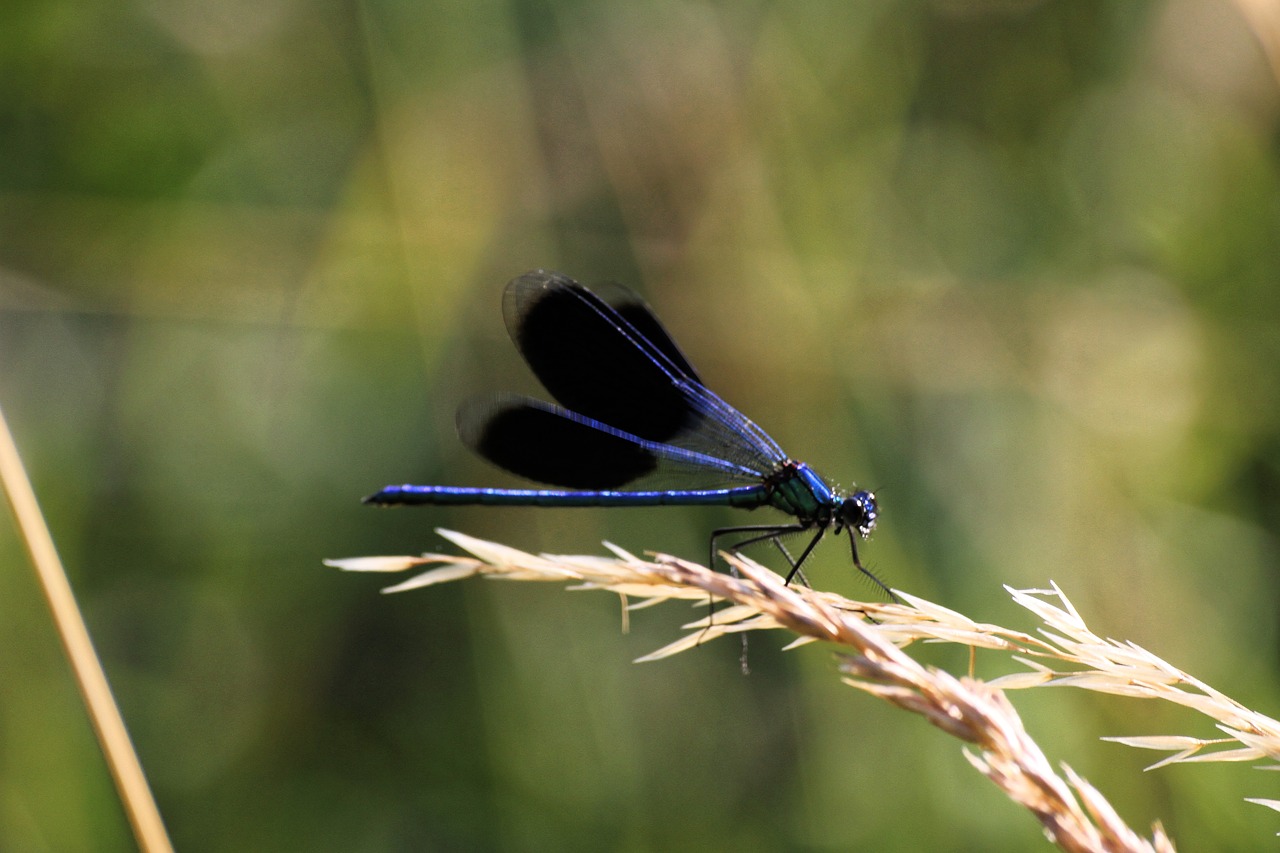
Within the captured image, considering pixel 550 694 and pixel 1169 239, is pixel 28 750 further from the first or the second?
pixel 1169 239

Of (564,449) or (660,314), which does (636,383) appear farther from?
(660,314)

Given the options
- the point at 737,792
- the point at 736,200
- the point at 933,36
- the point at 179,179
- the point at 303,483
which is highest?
the point at 933,36

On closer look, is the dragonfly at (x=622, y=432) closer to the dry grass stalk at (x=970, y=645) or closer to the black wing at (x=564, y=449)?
the black wing at (x=564, y=449)

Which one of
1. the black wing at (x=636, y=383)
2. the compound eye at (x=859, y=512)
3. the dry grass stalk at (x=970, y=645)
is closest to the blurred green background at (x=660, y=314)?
the compound eye at (x=859, y=512)

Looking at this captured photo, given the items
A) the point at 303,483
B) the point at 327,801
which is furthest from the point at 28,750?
the point at 303,483

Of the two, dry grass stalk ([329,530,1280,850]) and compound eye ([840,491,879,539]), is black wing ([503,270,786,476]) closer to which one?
compound eye ([840,491,879,539])

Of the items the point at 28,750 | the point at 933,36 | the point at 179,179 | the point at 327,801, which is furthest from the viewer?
the point at 933,36

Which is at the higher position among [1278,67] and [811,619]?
[1278,67]
